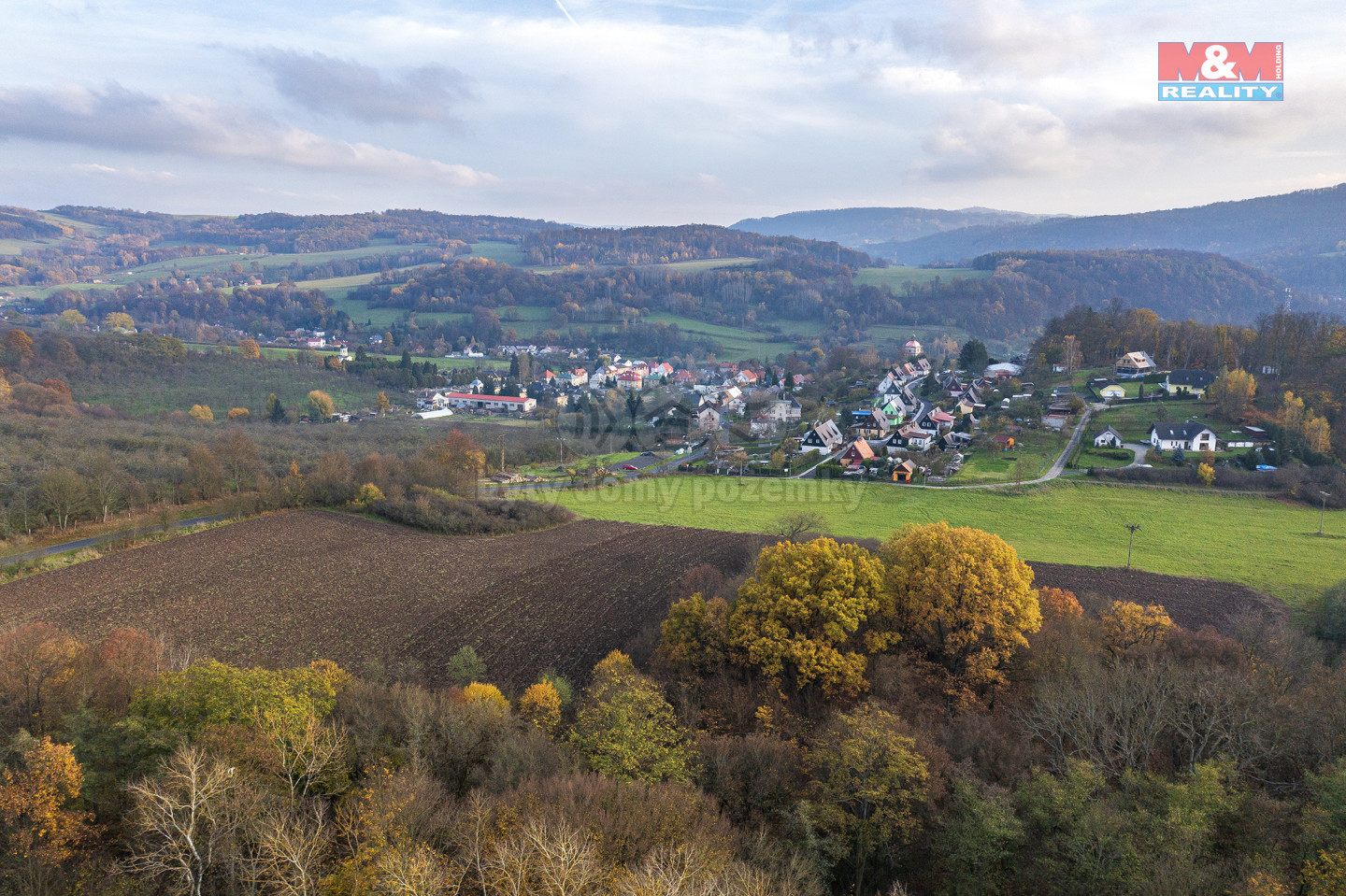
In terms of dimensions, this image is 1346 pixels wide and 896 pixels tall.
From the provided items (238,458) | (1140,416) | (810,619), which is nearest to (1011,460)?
(1140,416)

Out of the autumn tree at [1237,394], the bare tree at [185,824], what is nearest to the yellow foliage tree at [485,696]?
the bare tree at [185,824]

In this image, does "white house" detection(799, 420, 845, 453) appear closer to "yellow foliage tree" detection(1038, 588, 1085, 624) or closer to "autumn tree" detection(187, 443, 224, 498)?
"yellow foliage tree" detection(1038, 588, 1085, 624)

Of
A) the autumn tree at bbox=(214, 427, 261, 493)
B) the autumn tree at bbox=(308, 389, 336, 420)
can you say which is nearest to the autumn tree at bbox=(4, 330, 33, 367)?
the autumn tree at bbox=(308, 389, 336, 420)

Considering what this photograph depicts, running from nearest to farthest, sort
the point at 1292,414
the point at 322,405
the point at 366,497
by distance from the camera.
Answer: the point at 366,497 → the point at 1292,414 → the point at 322,405

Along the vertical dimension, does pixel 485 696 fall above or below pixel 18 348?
below

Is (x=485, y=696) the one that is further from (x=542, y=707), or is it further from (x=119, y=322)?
(x=119, y=322)

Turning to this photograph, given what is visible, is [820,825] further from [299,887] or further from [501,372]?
[501,372]
